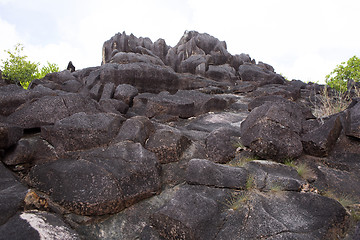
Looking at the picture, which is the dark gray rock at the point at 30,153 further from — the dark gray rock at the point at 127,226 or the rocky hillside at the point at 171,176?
the dark gray rock at the point at 127,226

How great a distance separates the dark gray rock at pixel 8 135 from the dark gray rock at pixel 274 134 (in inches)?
292

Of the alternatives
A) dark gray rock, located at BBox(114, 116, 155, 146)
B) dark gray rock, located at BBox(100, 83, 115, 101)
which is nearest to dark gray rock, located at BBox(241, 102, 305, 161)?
dark gray rock, located at BBox(114, 116, 155, 146)

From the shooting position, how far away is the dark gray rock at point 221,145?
924 centimetres

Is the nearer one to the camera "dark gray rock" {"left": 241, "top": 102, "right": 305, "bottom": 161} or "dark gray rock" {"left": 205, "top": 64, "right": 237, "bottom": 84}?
"dark gray rock" {"left": 241, "top": 102, "right": 305, "bottom": 161}

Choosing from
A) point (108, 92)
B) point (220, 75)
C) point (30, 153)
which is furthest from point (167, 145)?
point (220, 75)

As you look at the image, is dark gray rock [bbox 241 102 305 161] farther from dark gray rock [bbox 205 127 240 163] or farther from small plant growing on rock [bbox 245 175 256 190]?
small plant growing on rock [bbox 245 175 256 190]

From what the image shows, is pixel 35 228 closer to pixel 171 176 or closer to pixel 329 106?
pixel 171 176

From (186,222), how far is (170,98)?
33.8ft

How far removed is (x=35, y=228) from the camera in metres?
5.06

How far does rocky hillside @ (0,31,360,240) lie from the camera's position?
5895 mm

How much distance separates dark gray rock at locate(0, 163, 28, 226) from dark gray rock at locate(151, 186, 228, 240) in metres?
3.01

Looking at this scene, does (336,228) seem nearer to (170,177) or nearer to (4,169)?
(170,177)

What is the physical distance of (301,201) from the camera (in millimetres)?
6590

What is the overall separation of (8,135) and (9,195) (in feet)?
7.82
